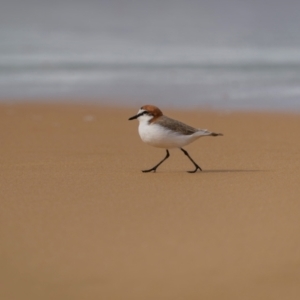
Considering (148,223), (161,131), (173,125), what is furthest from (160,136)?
(148,223)

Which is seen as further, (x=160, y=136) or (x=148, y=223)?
(x=160, y=136)

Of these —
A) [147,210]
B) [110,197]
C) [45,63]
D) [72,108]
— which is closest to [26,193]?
[110,197]

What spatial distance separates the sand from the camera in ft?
11.7

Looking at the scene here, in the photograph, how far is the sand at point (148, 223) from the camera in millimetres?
3564

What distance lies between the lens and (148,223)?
450cm

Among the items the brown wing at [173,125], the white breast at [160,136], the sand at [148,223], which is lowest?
the sand at [148,223]

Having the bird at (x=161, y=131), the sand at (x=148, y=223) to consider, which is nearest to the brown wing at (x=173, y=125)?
the bird at (x=161, y=131)

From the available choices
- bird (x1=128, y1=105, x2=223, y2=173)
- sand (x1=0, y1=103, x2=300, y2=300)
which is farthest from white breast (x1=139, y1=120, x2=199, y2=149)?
sand (x1=0, y1=103, x2=300, y2=300)

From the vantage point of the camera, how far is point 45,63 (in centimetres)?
2217

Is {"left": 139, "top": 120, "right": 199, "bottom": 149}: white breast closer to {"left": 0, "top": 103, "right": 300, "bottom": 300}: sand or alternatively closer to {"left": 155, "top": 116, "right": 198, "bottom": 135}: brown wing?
{"left": 155, "top": 116, "right": 198, "bottom": 135}: brown wing

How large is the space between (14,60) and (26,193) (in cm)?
1789

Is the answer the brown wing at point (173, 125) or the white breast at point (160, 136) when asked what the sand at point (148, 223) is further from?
the brown wing at point (173, 125)

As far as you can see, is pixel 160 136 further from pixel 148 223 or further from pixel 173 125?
pixel 148 223

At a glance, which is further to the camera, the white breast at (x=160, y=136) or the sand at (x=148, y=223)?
the white breast at (x=160, y=136)
